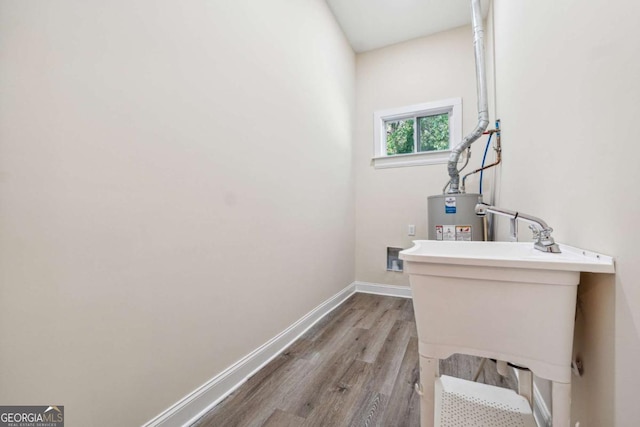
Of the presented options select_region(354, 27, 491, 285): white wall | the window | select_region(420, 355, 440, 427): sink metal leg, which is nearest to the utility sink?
select_region(420, 355, 440, 427): sink metal leg

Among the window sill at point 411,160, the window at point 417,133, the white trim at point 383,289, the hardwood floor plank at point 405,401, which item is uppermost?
the window at point 417,133

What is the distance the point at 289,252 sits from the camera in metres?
1.79

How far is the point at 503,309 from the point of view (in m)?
0.71

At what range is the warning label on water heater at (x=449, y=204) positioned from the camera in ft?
6.89

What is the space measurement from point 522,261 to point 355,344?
54.8 inches

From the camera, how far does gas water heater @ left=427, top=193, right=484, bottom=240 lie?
6.82ft

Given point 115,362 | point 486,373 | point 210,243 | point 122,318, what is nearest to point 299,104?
point 210,243

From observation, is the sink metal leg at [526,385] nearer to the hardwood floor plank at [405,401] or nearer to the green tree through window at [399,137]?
the hardwood floor plank at [405,401]

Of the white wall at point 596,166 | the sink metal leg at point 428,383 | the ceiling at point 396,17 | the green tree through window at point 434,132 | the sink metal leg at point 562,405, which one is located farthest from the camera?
the green tree through window at point 434,132

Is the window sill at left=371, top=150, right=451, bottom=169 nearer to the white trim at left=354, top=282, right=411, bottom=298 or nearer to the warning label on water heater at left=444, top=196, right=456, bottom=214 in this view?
the warning label on water heater at left=444, top=196, right=456, bottom=214

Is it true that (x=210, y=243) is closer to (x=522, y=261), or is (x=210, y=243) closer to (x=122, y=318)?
(x=122, y=318)

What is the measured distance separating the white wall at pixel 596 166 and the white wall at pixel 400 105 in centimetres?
149

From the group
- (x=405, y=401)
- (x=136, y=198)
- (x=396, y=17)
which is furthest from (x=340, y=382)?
(x=396, y=17)

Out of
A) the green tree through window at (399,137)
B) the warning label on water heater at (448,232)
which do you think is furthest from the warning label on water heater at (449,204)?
the green tree through window at (399,137)
